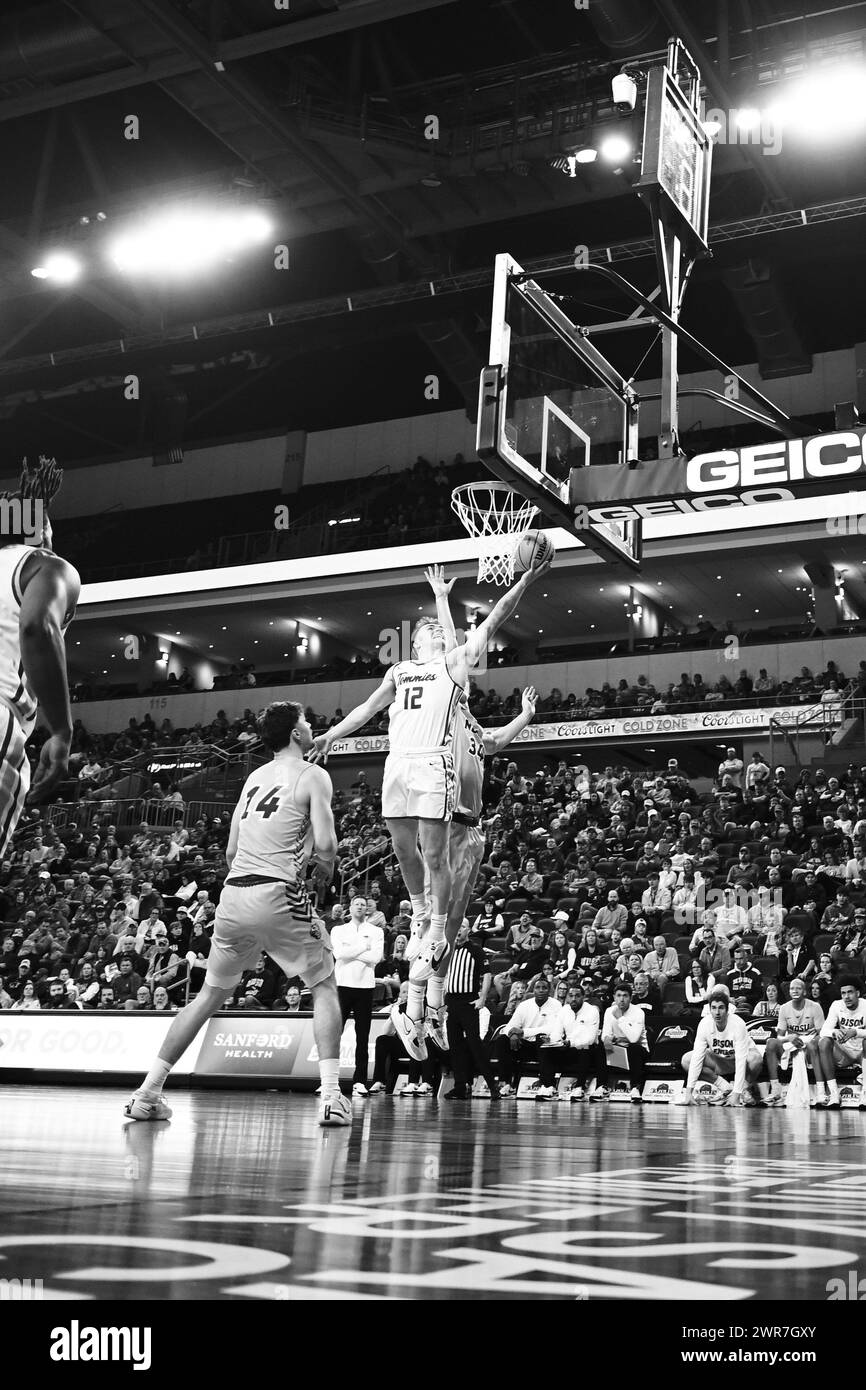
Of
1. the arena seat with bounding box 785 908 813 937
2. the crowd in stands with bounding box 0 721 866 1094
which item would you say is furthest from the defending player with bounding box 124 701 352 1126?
the arena seat with bounding box 785 908 813 937

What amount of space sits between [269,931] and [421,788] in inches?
59.8

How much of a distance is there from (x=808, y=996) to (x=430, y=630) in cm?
1037

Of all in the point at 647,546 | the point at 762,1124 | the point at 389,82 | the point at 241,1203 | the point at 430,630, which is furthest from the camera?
the point at 647,546

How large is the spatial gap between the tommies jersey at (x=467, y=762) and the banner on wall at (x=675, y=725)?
25.7 metres

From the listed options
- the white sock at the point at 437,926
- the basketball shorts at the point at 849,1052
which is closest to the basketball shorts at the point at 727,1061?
the basketball shorts at the point at 849,1052

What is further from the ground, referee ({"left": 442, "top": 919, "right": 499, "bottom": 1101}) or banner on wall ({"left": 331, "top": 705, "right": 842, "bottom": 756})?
banner on wall ({"left": 331, "top": 705, "right": 842, "bottom": 756})

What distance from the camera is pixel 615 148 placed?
2577 centimetres

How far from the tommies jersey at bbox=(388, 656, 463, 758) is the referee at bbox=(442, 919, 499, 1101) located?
6.39 m

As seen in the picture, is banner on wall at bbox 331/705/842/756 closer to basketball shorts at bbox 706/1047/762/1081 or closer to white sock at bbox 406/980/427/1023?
basketball shorts at bbox 706/1047/762/1081

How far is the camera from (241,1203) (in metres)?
3.32

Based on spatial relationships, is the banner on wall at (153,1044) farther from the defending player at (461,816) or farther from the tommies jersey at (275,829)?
the tommies jersey at (275,829)

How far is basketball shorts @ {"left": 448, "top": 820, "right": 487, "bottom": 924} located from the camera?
27.3 feet
